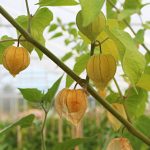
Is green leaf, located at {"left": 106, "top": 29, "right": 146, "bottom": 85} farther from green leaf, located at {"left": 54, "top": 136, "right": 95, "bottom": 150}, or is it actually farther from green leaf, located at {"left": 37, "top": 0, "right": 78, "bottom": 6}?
green leaf, located at {"left": 54, "top": 136, "right": 95, "bottom": 150}

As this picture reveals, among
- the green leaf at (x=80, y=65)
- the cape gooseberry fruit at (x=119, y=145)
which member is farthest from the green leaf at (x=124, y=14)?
the cape gooseberry fruit at (x=119, y=145)

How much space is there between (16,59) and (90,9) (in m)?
0.15

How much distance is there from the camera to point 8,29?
5934mm

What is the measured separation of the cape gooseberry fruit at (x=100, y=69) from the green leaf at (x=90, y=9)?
3.7 inches

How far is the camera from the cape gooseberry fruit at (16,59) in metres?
0.48

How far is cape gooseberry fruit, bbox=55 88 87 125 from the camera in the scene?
1.57 feet

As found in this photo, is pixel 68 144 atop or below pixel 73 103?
below

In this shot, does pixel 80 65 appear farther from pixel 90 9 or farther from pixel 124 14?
pixel 90 9

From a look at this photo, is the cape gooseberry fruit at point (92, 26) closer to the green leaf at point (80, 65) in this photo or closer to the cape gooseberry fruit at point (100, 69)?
the cape gooseberry fruit at point (100, 69)

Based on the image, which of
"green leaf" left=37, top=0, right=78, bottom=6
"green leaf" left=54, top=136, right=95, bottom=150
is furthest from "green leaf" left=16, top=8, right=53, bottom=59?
"green leaf" left=54, top=136, right=95, bottom=150

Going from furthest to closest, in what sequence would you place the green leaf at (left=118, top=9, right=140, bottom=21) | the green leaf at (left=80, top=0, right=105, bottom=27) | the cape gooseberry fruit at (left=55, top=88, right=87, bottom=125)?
the green leaf at (left=118, top=9, right=140, bottom=21), the cape gooseberry fruit at (left=55, top=88, right=87, bottom=125), the green leaf at (left=80, top=0, right=105, bottom=27)

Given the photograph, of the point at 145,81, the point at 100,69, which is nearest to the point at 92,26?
the point at 100,69

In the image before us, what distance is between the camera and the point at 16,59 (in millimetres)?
484

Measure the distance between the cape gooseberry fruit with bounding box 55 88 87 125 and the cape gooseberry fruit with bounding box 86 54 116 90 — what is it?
0.03m
